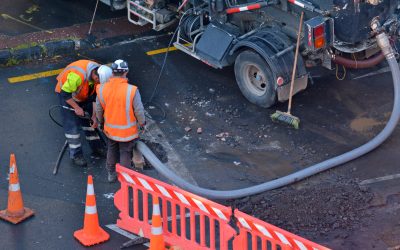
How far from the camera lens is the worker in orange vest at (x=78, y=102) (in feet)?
33.8

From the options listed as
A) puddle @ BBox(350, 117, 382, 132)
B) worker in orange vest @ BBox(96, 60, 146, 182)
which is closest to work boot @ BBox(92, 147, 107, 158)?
worker in orange vest @ BBox(96, 60, 146, 182)

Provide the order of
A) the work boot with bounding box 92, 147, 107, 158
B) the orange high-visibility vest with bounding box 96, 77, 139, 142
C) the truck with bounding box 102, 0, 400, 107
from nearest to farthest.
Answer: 1. the orange high-visibility vest with bounding box 96, 77, 139, 142
2. the work boot with bounding box 92, 147, 107, 158
3. the truck with bounding box 102, 0, 400, 107

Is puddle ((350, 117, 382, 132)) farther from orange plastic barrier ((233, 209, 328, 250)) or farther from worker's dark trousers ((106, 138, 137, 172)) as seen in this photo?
orange plastic barrier ((233, 209, 328, 250))

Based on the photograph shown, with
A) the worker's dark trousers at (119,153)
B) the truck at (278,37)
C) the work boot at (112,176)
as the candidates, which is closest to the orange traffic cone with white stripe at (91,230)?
the worker's dark trousers at (119,153)

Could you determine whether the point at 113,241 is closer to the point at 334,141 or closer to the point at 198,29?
the point at 334,141

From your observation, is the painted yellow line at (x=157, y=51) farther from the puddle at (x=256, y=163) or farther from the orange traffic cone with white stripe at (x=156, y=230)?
the orange traffic cone with white stripe at (x=156, y=230)

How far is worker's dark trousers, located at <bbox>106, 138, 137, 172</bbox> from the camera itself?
32.4 feet

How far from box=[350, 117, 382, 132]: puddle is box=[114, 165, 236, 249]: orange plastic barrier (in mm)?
3123

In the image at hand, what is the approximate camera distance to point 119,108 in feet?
31.7

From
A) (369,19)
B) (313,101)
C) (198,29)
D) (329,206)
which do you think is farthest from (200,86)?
(329,206)

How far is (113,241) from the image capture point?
367 inches

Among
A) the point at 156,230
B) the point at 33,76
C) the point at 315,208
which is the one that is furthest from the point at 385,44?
the point at 33,76

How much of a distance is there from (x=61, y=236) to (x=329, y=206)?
311 centimetres

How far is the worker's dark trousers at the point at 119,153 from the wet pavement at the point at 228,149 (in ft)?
1.31
